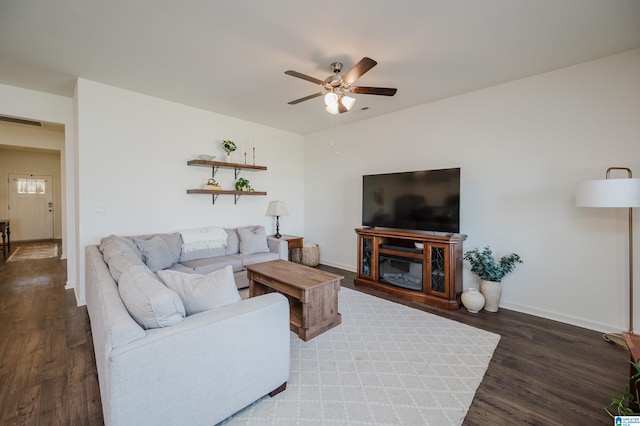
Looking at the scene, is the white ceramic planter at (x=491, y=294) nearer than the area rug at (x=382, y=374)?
No

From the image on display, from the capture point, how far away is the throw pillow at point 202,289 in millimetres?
1648

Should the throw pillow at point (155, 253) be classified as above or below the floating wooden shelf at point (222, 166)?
below

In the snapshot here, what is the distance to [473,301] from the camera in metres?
3.16

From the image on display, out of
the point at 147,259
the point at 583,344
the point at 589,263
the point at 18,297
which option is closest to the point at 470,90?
the point at 589,263

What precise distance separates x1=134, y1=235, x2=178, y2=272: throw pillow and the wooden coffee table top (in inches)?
45.6

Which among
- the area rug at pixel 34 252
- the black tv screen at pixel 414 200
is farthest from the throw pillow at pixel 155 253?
the area rug at pixel 34 252

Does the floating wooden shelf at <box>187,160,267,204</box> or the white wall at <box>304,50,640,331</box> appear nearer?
the white wall at <box>304,50,640,331</box>

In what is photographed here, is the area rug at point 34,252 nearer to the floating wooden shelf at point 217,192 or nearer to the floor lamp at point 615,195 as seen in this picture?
the floating wooden shelf at point 217,192

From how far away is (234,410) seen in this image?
158 cm

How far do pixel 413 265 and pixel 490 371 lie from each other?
1669 mm

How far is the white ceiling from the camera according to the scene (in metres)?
2.05

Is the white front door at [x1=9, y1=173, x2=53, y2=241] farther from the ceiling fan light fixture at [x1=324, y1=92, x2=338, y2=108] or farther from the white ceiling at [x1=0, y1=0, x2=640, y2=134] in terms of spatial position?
the ceiling fan light fixture at [x1=324, y1=92, x2=338, y2=108]

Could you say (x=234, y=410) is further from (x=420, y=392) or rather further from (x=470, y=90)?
(x=470, y=90)

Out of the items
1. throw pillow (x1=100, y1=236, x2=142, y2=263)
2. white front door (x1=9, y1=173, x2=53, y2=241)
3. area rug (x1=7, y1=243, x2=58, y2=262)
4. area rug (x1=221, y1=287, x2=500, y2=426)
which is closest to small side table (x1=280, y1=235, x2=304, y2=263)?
area rug (x1=221, y1=287, x2=500, y2=426)
